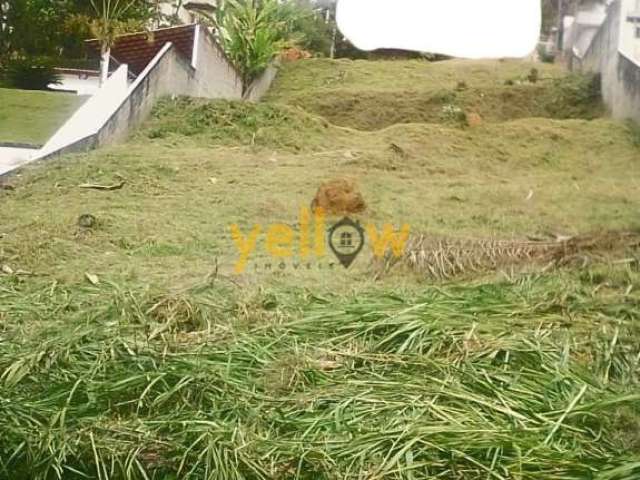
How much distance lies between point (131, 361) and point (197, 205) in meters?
1.52

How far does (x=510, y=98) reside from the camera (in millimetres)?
5098

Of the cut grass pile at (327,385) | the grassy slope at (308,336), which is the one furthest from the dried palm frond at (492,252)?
the cut grass pile at (327,385)

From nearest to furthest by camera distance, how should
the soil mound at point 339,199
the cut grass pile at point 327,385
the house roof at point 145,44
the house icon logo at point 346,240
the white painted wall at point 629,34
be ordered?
the cut grass pile at point 327,385, the house icon logo at point 346,240, the soil mound at point 339,199, the white painted wall at point 629,34, the house roof at point 145,44

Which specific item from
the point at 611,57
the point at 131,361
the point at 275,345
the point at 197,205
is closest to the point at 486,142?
the point at 611,57

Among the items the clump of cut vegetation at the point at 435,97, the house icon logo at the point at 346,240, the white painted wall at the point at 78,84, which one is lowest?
the house icon logo at the point at 346,240

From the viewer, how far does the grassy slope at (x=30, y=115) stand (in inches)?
162

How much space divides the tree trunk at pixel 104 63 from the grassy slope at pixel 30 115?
1.03 ft

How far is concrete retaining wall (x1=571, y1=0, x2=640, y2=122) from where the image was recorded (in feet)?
14.0

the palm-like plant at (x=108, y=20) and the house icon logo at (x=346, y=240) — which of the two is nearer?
the house icon logo at (x=346, y=240)

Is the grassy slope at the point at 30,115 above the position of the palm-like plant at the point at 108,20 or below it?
below

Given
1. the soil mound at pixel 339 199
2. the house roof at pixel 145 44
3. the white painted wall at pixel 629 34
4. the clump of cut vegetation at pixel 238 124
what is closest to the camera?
the soil mound at pixel 339 199

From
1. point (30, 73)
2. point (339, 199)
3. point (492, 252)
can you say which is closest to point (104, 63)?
point (30, 73)

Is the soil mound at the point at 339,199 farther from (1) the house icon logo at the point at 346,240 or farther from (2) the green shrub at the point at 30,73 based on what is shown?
(2) the green shrub at the point at 30,73

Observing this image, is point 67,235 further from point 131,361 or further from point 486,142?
point 486,142
